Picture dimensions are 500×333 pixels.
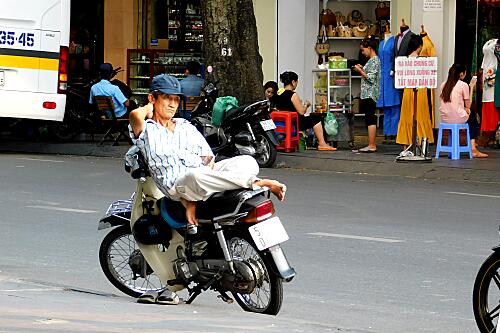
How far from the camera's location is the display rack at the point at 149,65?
24578 mm

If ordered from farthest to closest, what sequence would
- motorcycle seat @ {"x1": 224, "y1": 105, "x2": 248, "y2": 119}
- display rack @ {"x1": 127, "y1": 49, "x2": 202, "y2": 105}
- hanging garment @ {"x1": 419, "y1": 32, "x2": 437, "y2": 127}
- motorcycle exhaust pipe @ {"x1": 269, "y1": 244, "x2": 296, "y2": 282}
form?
display rack @ {"x1": 127, "y1": 49, "x2": 202, "y2": 105} → hanging garment @ {"x1": 419, "y1": 32, "x2": 437, "y2": 127} → motorcycle seat @ {"x1": 224, "y1": 105, "x2": 248, "y2": 119} → motorcycle exhaust pipe @ {"x1": 269, "y1": 244, "x2": 296, "y2": 282}

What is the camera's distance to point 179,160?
8.35m

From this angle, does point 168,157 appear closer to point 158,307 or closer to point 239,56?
point 158,307

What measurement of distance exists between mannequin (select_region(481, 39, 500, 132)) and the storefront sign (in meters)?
1.21

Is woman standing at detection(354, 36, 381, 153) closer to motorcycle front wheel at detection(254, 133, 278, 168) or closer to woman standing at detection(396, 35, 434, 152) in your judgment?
woman standing at detection(396, 35, 434, 152)

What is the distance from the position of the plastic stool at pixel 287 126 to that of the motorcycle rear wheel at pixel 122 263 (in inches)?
427

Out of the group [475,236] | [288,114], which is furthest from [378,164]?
[475,236]

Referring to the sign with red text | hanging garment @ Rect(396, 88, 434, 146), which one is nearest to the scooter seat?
the sign with red text

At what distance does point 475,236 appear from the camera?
1206cm

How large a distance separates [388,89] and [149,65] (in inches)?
245

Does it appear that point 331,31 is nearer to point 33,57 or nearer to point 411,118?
point 411,118

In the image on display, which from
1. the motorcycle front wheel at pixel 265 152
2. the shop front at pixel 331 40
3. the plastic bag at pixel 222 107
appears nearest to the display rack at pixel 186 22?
the shop front at pixel 331 40

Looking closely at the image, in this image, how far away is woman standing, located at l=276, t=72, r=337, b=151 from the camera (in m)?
20.1

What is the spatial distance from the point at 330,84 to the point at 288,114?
104 inches
